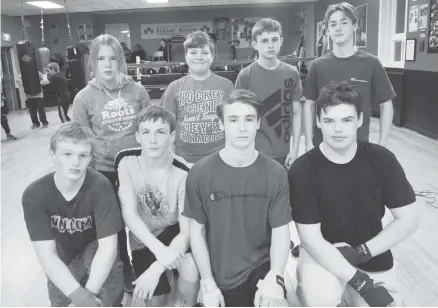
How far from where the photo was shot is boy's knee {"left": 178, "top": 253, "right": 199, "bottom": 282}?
1.71 meters

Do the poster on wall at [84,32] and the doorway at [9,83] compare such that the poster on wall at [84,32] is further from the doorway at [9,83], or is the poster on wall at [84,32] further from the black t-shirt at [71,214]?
the black t-shirt at [71,214]

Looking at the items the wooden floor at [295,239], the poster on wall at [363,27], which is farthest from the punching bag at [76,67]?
the poster on wall at [363,27]

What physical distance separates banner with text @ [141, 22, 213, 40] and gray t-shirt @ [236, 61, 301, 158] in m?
11.4

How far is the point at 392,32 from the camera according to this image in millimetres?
7164

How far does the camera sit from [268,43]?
227cm

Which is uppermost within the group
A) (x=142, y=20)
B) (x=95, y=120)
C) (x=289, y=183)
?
(x=142, y=20)

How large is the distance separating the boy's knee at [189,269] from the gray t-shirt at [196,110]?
0.72 meters

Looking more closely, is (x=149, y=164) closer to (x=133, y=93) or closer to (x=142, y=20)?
(x=133, y=93)

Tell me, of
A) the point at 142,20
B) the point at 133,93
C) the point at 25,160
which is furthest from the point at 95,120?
the point at 142,20

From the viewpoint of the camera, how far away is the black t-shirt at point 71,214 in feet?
5.17

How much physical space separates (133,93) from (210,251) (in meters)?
0.98

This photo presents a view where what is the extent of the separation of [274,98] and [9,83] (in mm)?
10137

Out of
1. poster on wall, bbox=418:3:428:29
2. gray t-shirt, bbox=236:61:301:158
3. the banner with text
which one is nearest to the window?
poster on wall, bbox=418:3:428:29

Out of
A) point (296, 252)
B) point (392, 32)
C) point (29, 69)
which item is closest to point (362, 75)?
point (296, 252)
